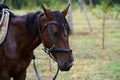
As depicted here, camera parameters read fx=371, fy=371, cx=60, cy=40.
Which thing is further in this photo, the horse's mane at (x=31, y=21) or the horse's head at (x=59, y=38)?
the horse's mane at (x=31, y=21)

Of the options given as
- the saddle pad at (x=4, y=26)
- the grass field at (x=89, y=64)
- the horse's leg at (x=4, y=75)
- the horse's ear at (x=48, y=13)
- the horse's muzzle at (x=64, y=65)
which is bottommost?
the grass field at (x=89, y=64)

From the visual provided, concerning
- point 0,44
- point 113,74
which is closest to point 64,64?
point 0,44

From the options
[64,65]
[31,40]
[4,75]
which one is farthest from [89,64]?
[64,65]

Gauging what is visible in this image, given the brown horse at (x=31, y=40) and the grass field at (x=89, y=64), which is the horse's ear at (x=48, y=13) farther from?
the grass field at (x=89, y=64)

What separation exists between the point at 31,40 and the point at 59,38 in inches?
23.8

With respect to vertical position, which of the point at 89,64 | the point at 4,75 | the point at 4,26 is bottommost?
the point at 89,64

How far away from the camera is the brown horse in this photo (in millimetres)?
4426

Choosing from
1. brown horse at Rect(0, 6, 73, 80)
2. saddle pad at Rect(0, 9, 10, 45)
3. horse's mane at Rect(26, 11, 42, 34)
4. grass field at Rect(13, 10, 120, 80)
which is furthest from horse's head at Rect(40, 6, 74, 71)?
grass field at Rect(13, 10, 120, 80)

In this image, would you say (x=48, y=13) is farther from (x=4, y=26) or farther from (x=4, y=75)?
(x=4, y=75)

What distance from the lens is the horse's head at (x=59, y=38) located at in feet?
14.5

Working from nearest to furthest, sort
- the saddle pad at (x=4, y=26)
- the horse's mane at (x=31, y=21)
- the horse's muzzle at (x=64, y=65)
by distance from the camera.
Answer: the horse's muzzle at (x=64, y=65)
the horse's mane at (x=31, y=21)
the saddle pad at (x=4, y=26)

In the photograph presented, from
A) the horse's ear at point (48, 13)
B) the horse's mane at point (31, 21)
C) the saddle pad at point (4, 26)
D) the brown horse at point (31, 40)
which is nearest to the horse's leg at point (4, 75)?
the brown horse at point (31, 40)

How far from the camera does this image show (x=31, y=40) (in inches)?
193

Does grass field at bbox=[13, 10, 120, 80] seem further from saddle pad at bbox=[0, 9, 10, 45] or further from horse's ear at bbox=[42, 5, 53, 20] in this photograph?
horse's ear at bbox=[42, 5, 53, 20]
